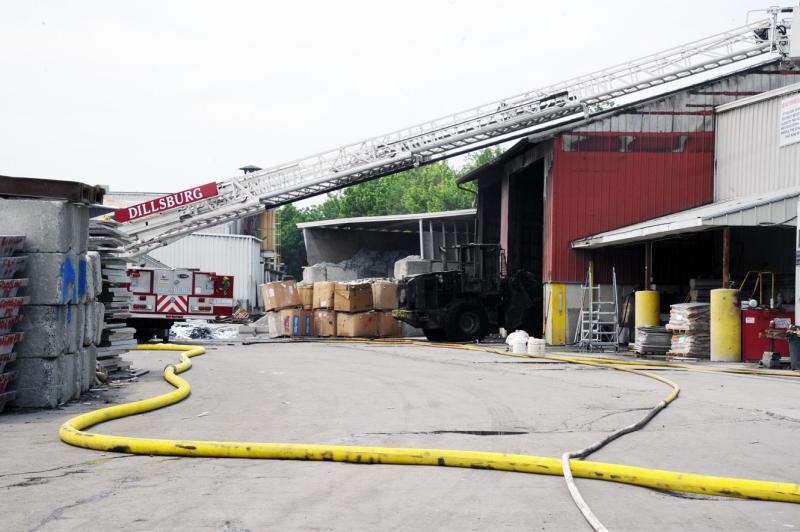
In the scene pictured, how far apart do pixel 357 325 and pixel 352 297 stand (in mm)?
975

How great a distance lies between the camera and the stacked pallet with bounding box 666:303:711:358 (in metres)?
21.6

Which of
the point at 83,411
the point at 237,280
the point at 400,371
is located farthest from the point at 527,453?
the point at 237,280

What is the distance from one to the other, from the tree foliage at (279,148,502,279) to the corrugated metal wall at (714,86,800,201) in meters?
60.1

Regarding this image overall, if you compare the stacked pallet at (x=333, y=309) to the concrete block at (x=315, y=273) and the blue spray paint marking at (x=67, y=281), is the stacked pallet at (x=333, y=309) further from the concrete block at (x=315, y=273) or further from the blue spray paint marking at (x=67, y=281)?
the blue spray paint marking at (x=67, y=281)

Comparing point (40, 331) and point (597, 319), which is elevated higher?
point (40, 331)

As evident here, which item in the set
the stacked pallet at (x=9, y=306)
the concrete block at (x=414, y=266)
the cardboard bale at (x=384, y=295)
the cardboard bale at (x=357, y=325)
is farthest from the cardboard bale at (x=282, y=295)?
the stacked pallet at (x=9, y=306)

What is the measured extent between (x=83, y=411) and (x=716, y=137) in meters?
23.0

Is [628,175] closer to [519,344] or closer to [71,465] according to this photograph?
[519,344]

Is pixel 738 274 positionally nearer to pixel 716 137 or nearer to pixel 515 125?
pixel 716 137

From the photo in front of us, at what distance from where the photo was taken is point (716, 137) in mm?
28328

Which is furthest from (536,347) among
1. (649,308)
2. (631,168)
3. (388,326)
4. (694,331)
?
(388,326)

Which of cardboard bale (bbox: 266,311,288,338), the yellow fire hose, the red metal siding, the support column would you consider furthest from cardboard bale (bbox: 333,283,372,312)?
the yellow fire hose

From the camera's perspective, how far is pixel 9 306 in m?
10.1

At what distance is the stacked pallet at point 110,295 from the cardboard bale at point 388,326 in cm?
1692
